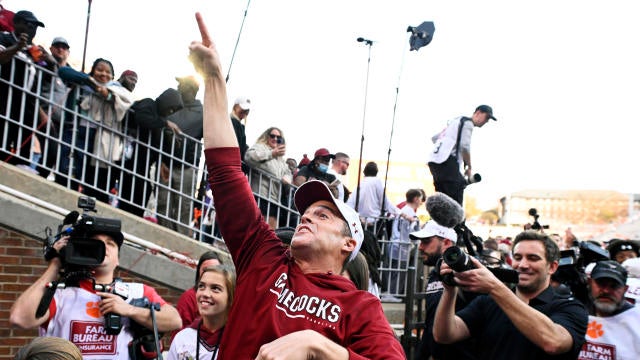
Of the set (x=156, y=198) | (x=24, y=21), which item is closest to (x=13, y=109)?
(x=24, y=21)

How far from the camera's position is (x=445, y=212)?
5402mm

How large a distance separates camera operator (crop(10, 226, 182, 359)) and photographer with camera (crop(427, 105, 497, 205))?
5.70 metres

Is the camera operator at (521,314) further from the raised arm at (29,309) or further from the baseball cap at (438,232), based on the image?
the raised arm at (29,309)

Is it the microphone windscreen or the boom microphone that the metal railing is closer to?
the boom microphone

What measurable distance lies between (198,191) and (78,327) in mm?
3942

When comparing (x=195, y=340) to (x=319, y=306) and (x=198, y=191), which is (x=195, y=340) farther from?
(x=198, y=191)

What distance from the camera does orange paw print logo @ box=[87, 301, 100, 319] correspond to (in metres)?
4.30

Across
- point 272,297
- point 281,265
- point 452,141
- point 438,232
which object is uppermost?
point 452,141

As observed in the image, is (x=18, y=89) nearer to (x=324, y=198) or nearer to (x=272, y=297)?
(x=324, y=198)

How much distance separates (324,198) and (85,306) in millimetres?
2199

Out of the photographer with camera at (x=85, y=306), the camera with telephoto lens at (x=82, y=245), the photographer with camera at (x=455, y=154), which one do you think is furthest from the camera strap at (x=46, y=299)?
the photographer with camera at (x=455, y=154)

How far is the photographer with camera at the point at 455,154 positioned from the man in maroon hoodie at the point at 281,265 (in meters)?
6.64

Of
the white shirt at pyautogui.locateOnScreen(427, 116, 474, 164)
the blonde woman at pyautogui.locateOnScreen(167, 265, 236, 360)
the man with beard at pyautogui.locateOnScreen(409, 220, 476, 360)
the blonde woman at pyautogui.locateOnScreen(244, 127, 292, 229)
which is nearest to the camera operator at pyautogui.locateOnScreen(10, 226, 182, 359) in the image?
the blonde woman at pyautogui.locateOnScreen(167, 265, 236, 360)

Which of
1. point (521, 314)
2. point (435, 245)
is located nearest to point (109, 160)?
point (435, 245)
